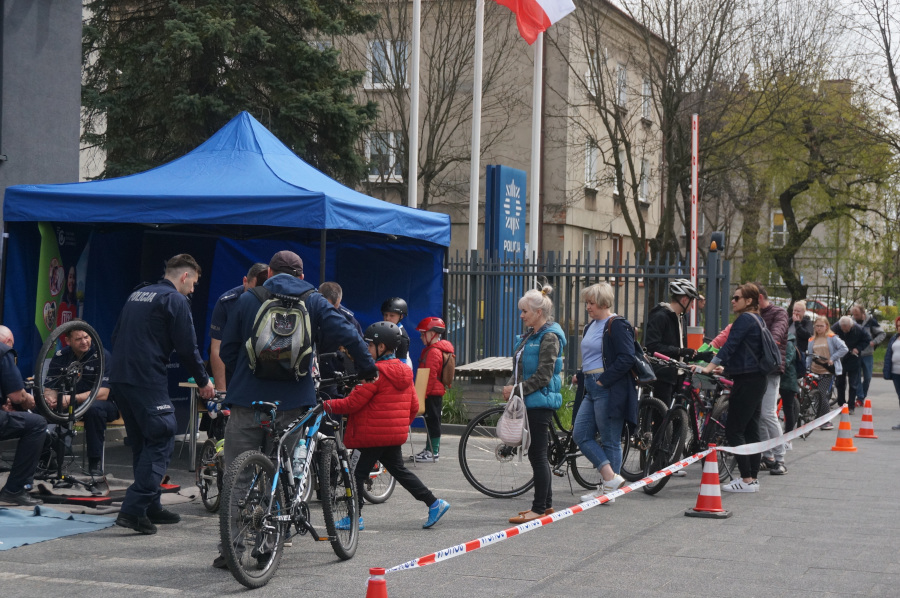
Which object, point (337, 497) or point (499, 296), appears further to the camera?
point (499, 296)

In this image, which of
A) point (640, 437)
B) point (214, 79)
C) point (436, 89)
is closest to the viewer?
point (640, 437)

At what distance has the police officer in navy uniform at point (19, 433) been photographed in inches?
320

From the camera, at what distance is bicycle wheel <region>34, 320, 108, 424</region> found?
8.06 metres

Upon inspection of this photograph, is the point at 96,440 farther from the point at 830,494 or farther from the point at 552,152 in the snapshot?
the point at 552,152

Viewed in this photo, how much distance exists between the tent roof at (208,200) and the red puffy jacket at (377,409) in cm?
287

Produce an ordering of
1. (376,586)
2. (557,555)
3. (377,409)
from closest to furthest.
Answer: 1. (376,586)
2. (557,555)
3. (377,409)

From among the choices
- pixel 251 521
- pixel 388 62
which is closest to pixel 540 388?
pixel 251 521

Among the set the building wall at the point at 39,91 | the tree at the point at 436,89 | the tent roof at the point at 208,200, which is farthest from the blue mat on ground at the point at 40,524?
the tree at the point at 436,89

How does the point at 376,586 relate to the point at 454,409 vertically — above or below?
above

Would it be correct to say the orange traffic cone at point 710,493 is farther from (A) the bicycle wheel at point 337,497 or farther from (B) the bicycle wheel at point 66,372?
(B) the bicycle wheel at point 66,372

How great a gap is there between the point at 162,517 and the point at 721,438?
5279mm

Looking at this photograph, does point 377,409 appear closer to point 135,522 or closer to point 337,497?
point 337,497

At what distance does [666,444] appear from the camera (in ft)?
30.8

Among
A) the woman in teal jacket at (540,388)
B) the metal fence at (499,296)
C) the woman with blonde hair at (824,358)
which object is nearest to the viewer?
the woman in teal jacket at (540,388)
